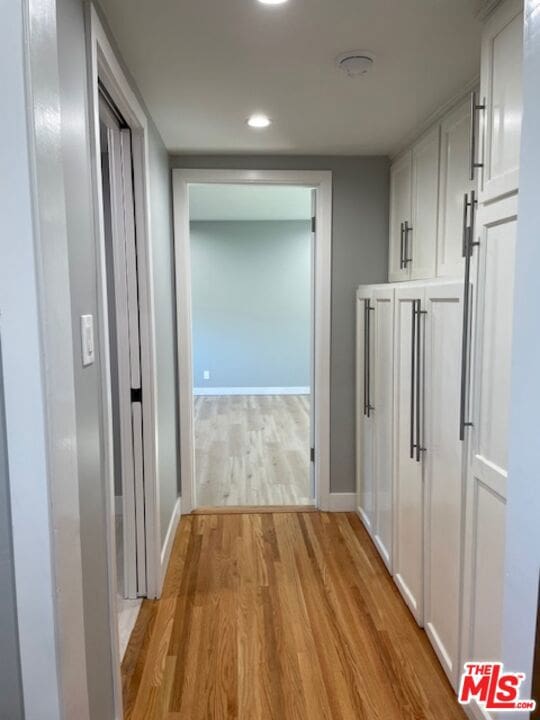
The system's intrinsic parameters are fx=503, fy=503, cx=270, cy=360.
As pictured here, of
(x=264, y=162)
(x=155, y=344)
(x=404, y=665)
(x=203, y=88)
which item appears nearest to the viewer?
(x=404, y=665)

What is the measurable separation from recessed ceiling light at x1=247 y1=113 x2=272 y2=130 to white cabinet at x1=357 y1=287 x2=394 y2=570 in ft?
3.42

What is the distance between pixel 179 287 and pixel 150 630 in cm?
195

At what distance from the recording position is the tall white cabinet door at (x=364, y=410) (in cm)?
298

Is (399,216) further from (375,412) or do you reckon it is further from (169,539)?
(169,539)

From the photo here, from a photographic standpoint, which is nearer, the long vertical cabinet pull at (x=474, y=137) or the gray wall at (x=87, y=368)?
the gray wall at (x=87, y=368)

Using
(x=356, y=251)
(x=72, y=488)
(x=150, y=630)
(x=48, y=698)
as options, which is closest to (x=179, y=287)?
(x=356, y=251)

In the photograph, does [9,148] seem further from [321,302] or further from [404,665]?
[321,302]

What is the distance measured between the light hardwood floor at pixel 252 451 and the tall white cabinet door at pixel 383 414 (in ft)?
2.98

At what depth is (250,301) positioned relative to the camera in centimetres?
729

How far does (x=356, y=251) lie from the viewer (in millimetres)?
3299

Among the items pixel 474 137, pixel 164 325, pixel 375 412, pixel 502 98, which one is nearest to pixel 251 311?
pixel 164 325

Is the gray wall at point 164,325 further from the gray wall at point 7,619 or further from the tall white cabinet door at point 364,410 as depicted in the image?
the gray wall at point 7,619

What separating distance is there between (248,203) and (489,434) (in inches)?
188

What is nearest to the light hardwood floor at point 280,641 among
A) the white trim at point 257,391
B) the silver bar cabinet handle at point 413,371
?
the silver bar cabinet handle at point 413,371
